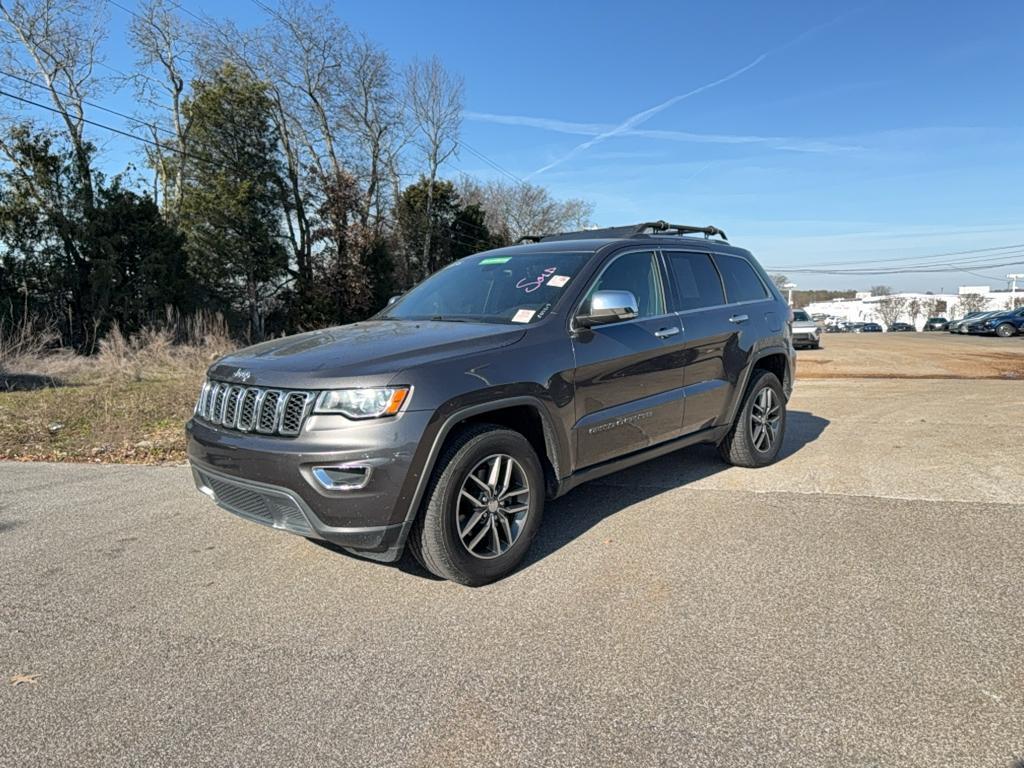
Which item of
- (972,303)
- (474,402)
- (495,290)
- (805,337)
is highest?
(495,290)

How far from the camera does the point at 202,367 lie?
13844 millimetres

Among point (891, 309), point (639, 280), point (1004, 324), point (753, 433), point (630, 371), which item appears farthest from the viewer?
point (891, 309)

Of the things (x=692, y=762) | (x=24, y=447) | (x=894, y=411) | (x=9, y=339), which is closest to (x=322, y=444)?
(x=692, y=762)

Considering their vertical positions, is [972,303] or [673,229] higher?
[673,229]

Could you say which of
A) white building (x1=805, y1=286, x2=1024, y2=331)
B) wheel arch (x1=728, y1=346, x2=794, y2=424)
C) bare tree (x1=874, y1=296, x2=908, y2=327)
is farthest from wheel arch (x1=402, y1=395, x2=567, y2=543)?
bare tree (x1=874, y1=296, x2=908, y2=327)

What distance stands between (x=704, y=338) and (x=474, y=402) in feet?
7.70

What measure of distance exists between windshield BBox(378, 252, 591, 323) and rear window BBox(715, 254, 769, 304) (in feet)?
5.80

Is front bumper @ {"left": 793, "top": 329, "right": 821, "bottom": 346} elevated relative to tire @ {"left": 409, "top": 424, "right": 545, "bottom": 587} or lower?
lower

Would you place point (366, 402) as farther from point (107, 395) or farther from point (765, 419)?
point (107, 395)

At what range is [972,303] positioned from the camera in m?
94.1

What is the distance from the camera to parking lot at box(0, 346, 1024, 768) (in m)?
2.26

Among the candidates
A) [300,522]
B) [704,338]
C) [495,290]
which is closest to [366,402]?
[300,522]

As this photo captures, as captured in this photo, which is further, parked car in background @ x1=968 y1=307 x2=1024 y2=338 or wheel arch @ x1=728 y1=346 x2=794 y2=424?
parked car in background @ x1=968 y1=307 x2=1024 y2=338

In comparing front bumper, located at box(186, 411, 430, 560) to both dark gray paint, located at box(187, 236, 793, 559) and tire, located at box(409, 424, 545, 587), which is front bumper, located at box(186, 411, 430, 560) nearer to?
dark gray paint, located at box(187, 236, 793, 559)
